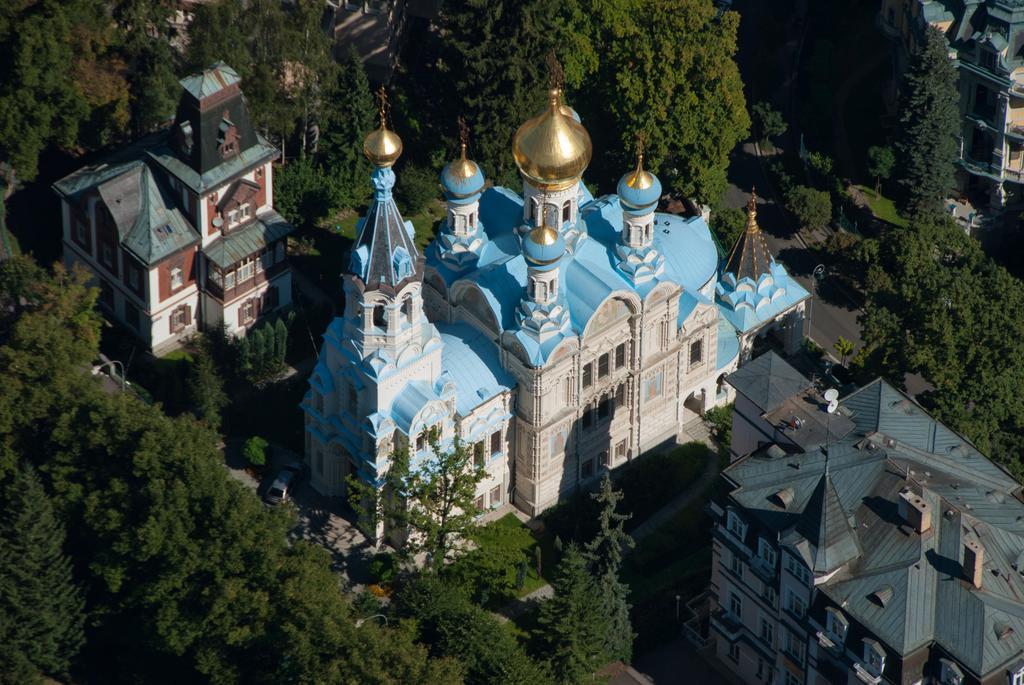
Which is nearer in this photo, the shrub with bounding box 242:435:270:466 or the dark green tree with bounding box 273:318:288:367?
the shrub with bounding box 242:435:270:466

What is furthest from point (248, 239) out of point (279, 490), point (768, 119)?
point (768, 119)

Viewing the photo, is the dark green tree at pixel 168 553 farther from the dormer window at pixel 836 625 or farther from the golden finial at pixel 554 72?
the golden finial at pixel 554 72

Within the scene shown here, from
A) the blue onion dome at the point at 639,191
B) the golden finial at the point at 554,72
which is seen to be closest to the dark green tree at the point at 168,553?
the blue onion dome at the point at 639,191

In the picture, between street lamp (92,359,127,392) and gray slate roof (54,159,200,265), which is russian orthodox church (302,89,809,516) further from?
gray slate roof (54,159,200,265)

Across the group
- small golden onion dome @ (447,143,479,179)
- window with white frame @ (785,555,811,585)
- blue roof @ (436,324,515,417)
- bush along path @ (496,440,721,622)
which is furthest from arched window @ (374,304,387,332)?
window with white frame @ (785,555,811,585)

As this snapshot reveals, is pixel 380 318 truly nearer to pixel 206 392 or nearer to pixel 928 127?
pixel 206 392

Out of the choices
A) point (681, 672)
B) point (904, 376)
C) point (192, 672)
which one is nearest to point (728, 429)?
point (904, 376)
